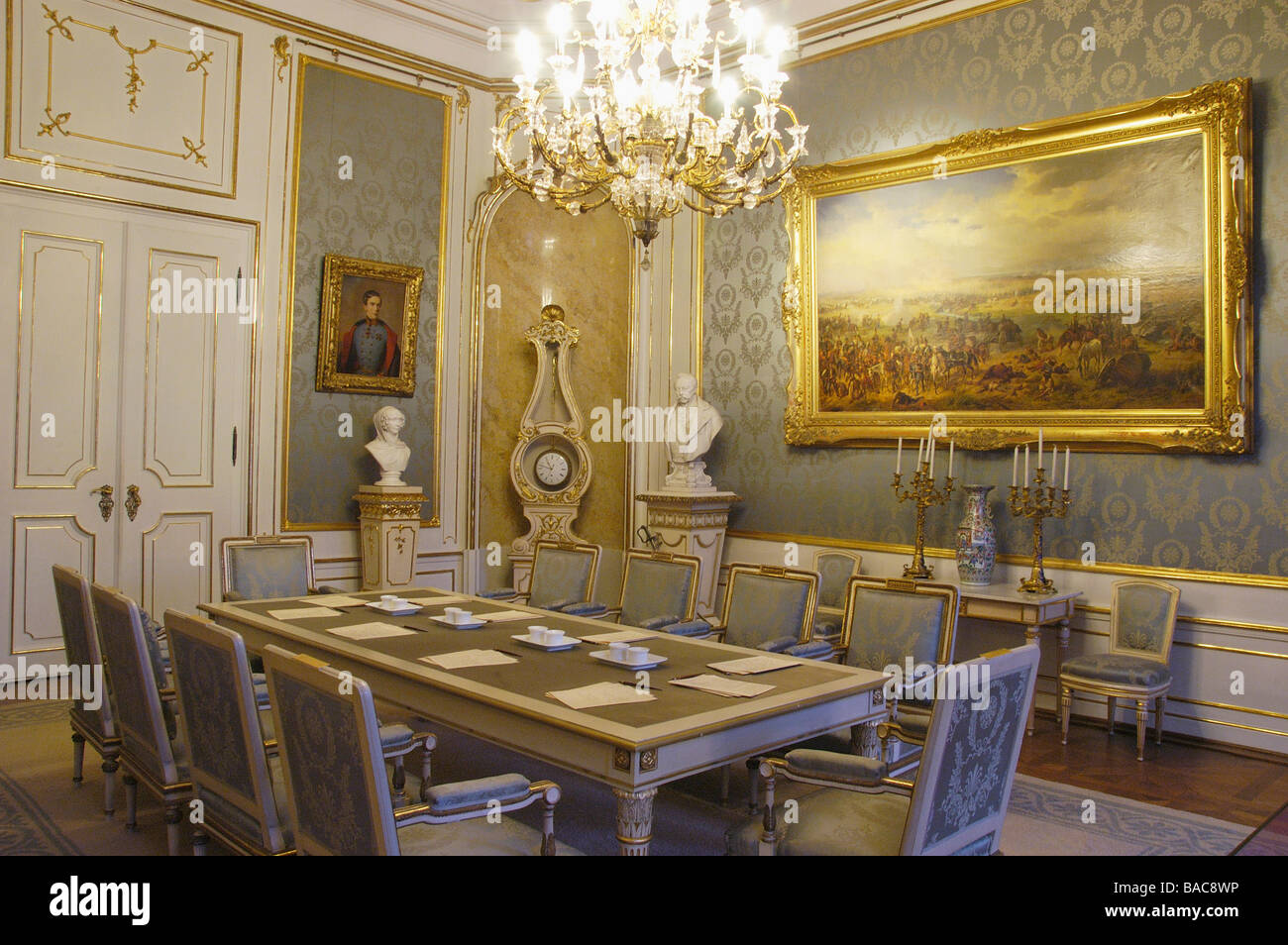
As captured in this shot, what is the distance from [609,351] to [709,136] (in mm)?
3364

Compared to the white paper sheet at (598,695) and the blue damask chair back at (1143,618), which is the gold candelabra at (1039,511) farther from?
the white paper sheet at (598,695)

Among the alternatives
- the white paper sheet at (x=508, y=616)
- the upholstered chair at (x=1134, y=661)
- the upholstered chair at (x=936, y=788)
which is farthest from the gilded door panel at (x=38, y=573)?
the upholstered chair at (x=1134, y=661)

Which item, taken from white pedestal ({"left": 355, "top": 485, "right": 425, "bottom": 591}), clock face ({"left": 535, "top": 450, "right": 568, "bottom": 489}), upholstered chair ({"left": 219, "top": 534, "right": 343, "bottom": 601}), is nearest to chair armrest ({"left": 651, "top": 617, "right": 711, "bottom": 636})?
upholstered chair ({"left": 219, "top": 534, "right": 343, "bottom": 601})

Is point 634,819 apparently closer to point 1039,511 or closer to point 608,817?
point 608,817

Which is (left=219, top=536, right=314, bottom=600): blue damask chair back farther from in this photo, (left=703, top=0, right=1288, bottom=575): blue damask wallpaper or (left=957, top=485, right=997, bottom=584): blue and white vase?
(left=957, top=485, right=997, bottom=584): blue and white vase

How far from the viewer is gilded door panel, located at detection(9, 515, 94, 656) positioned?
508 centimetres

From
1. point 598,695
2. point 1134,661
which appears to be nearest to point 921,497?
point 1134,661

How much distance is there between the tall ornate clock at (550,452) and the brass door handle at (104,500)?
7.76 ft

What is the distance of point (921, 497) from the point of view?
528cm

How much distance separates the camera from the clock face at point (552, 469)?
6.77 m

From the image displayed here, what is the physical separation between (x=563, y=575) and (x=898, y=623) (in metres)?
1.89

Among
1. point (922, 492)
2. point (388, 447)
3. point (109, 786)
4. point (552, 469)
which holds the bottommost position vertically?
point (109, 786)

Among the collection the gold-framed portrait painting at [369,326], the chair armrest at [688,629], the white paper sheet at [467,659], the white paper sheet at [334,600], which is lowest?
the chair armrest at [688,629]

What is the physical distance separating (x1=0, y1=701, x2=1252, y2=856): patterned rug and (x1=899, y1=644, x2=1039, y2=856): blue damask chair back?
114 centimetres
